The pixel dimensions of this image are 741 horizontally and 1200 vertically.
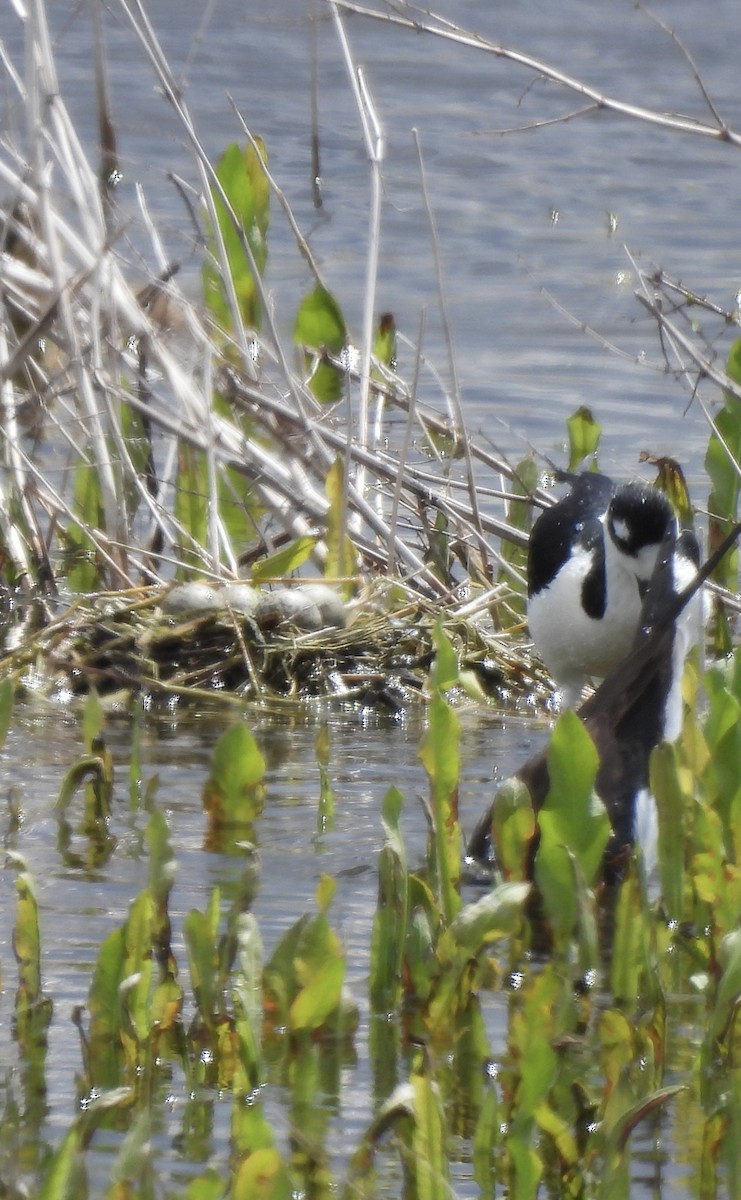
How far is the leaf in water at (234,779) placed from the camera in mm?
4199

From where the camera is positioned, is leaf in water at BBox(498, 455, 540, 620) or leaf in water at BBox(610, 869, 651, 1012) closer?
leaf in water at BBox(610, 869, 651, 1012)

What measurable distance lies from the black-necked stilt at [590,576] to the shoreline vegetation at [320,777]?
0.26 meters

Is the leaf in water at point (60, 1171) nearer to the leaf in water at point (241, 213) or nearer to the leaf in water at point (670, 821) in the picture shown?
the leaf in water at point (670, 821)

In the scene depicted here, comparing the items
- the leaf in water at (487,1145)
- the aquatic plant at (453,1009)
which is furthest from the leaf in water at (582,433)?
the leaf in water at (487,1145)

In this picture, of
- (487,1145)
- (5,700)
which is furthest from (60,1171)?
(5,700)

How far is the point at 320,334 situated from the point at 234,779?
299cm

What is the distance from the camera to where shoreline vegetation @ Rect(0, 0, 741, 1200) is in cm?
301

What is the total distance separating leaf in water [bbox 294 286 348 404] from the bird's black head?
1.43 m

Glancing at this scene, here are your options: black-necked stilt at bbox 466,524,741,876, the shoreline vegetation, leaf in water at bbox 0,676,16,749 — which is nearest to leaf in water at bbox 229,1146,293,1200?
the shoreline vegetation

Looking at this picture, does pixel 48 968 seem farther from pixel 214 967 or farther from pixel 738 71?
pixel 738 71

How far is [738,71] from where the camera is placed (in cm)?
1502

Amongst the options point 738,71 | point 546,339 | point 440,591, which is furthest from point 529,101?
point 440,591

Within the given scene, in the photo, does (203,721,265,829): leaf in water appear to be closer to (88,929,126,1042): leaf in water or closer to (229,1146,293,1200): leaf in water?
(88,929,126,1042): leaf in water

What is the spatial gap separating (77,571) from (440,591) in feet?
3.71
